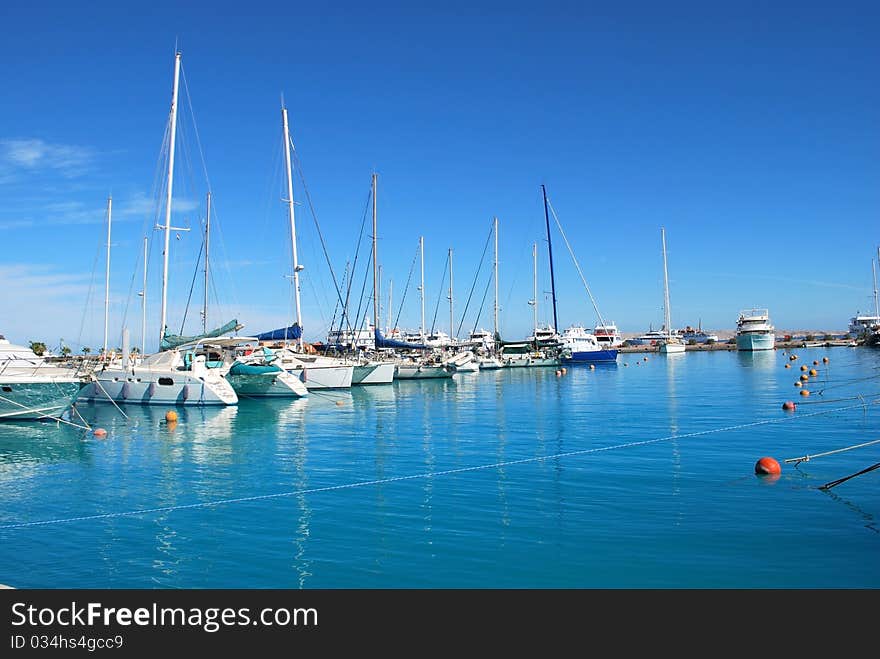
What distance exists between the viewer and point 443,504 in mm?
15266

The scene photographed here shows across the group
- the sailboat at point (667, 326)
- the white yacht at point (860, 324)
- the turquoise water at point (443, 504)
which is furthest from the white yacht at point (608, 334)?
the turquoise water at point (443, 504)

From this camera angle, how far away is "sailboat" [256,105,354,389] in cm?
4650

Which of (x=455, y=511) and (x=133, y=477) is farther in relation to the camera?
(x=133, y=477)

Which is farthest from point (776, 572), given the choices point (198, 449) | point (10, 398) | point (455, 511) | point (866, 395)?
point (866, 395)

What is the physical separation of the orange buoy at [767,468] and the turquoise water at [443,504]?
43 centimetres

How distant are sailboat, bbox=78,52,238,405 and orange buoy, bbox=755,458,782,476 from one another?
28098 mm

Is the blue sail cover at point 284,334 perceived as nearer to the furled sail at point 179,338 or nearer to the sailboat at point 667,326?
the furled sail at point 179,338

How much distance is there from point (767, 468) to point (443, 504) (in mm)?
8716

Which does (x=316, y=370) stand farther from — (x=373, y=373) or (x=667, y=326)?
(x=667, y=326)

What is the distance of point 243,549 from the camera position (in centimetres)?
1220

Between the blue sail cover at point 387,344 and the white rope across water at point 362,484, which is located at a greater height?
the blue sail cover at point 387,344

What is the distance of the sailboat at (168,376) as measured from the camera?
3738 centimetres
